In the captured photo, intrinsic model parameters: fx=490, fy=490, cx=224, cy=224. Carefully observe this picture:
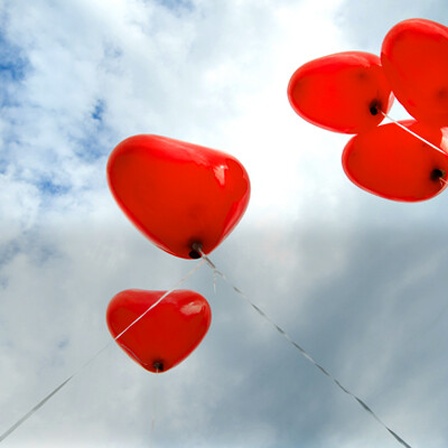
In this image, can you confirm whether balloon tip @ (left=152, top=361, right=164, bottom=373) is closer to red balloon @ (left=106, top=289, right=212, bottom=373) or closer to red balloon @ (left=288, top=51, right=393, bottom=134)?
red balloon @ (left=106, top=289, right=212, bottom=373)

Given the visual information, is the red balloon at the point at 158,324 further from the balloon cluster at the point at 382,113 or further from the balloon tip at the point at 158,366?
the balloon cluster at the point at 382,113

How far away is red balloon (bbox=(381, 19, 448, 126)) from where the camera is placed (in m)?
3.49

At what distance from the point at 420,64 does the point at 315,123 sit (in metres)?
1.18

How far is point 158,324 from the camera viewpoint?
4445 mm

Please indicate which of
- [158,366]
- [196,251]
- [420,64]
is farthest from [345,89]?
[158,366]

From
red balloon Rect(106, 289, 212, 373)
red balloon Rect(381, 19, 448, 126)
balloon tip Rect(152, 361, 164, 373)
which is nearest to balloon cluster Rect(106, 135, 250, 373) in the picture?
red balloon Rect(106, 289, 212, 373)

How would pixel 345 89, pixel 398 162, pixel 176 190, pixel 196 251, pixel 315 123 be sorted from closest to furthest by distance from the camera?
pixel 176 190, pixel 196 251, pixel 345 89, pixel 398 162, pixel 315 123

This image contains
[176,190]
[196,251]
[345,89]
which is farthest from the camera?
[345,89]

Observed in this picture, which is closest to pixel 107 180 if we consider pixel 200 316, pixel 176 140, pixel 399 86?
pixel 176 140

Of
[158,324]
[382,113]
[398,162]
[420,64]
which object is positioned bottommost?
[158,324]

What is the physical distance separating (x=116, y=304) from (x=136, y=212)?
50.0 inches

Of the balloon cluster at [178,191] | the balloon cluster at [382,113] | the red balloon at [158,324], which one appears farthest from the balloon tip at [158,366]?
the balloon cluster at [382,113]

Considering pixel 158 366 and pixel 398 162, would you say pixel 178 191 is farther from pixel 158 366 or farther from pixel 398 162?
pixel 398 162

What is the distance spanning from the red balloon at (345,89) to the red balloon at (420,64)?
369 mm
